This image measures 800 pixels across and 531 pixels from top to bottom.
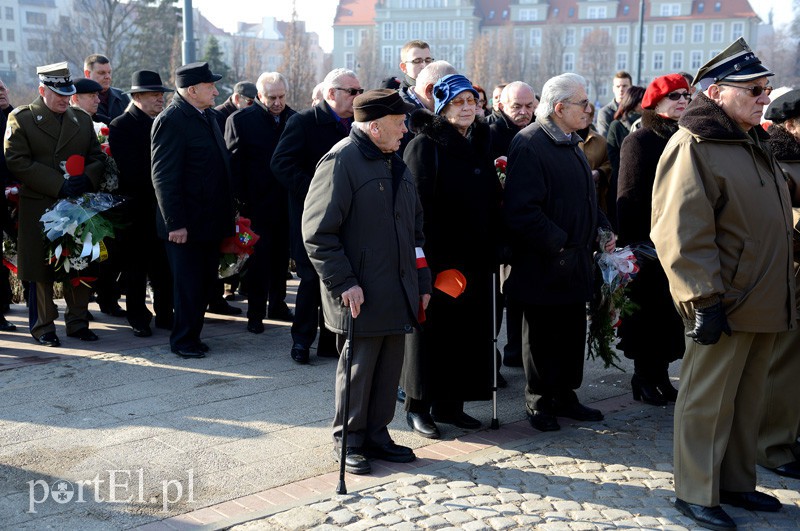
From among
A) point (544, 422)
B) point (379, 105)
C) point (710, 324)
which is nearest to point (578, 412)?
point (544, 422)

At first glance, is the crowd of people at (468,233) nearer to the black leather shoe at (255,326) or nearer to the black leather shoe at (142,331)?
the black leather shoe at (255,326)

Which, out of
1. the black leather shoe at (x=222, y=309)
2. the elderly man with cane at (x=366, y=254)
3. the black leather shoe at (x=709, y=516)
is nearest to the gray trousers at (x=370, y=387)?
the elderly man with cane at (x=366, y=254)

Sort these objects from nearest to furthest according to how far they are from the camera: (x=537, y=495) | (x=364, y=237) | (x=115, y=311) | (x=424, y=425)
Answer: (x=537, y=495) < (x=364, y=237) < (x=424, y=425) < (x=115, y=311)

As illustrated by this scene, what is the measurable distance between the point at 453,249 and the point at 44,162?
3.83 m

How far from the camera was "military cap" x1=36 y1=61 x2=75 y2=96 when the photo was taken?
7.67 metres

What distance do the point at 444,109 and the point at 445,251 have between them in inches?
34.8

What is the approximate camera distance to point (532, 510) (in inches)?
Result: 186

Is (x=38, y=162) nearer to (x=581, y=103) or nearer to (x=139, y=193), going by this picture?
(x=139, y=193)

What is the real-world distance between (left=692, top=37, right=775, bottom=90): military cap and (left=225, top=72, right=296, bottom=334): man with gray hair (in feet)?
15.5

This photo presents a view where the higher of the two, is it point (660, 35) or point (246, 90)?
point (660, 35)

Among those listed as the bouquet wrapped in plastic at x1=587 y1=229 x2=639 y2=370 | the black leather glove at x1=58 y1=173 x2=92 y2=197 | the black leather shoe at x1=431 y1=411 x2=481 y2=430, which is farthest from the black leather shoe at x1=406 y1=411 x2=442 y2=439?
the black leather glove at x1=58 y1=173 x2=92 y2=197

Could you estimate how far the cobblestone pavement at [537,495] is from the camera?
456 cm

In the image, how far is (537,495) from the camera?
16.2ft

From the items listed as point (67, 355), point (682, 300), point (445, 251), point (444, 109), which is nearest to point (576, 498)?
point (682, 300)
